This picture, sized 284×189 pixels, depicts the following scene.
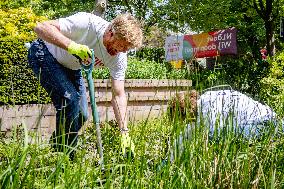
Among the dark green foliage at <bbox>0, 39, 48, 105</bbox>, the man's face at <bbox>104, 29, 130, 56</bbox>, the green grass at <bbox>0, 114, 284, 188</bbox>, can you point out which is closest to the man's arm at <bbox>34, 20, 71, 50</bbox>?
the man's face at <bbox>104, 29, 130, 56</bbox>

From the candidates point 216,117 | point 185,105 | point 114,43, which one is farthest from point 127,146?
point 114,43

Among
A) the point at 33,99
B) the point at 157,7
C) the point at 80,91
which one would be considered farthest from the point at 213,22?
the point at 80,91

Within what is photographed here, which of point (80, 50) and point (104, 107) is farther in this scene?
point (104, 107)

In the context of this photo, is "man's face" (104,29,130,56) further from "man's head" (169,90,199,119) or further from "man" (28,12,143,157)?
"man's head" (169,90,199,119)

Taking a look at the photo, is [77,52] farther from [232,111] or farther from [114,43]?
[232,111]

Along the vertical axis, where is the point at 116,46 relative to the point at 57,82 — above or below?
above

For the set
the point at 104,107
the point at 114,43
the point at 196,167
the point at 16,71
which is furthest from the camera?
the point at 104,107

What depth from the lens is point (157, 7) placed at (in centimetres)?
2377

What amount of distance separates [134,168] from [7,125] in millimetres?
4650

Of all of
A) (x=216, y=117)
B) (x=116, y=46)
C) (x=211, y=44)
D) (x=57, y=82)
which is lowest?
(x=216, y=117)

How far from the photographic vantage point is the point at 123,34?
3.42 m

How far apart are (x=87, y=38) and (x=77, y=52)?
15.6 inches

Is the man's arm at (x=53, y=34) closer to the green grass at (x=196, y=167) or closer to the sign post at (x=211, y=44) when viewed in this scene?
the green grass at (x=196, y=167)

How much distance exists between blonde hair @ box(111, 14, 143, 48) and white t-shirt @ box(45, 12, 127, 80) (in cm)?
19
